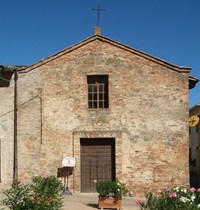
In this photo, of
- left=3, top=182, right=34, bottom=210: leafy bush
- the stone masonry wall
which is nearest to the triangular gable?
the stone masonry wall

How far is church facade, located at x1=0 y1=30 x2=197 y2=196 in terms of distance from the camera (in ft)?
54.5

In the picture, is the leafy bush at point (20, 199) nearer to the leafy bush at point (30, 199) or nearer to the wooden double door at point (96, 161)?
the leafy bush at point (30, 199)

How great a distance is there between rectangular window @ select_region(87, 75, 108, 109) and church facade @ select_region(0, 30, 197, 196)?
0.04 m

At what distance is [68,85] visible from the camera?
1703 cm

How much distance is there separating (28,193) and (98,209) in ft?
15.0

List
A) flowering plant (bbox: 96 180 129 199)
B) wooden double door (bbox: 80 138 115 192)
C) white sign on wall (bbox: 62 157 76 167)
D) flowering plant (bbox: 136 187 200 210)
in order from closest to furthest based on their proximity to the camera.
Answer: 1. flowering plant (bbox: 136 187 200 210)
2. flowering plant (bbox: 96 180 129 199)
3. white sign on wall (bbox: 62 157 76 167)
4. wooden double door (bbox: 80 138 115 192)

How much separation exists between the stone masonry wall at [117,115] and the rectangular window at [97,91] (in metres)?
0.33

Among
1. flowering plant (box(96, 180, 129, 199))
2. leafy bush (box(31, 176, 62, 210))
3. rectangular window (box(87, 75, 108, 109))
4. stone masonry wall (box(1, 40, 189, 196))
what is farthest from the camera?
rectangular window (box(87, 75, 108, 109))

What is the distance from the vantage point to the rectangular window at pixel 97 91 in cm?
1722

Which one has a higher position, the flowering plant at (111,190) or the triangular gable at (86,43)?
the triangular gable at (86,43)

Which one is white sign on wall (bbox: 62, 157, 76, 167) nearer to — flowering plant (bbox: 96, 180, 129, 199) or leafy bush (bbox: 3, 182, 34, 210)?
flowering plant (bbox: 96, 180, 129, 199)

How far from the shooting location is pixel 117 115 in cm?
1680

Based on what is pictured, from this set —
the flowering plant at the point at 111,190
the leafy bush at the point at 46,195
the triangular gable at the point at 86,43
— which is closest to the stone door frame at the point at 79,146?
the triangular gable at the point at 86,43

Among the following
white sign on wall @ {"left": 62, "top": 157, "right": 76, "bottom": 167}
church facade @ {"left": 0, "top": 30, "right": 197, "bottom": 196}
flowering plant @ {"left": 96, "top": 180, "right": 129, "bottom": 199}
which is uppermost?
church facade @ {"left": 0, "top": 30, "right": 197, "bottom": 196}
